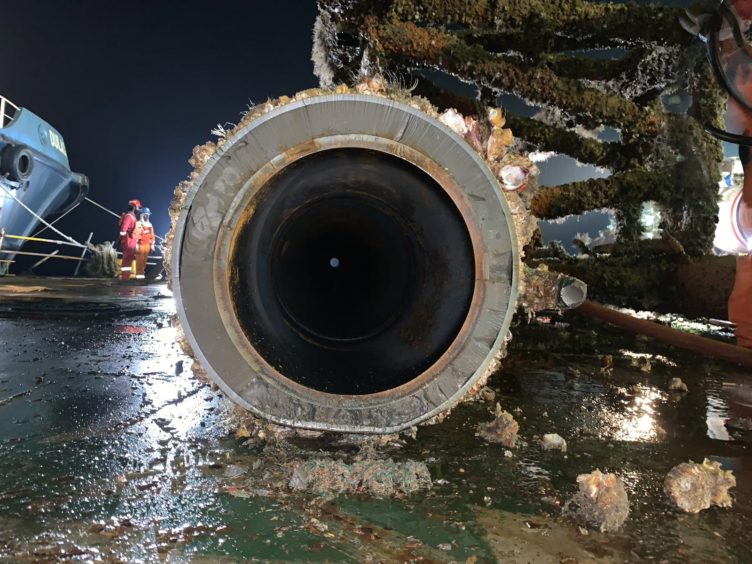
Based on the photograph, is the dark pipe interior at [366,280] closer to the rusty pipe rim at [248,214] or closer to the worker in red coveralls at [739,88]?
the rusty pipe rim at [248,214]

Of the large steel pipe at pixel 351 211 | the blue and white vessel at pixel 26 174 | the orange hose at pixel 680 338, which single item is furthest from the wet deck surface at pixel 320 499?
the blue and white vessel at pixel 26 174

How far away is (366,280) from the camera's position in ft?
6.41

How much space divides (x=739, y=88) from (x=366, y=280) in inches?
→ 121

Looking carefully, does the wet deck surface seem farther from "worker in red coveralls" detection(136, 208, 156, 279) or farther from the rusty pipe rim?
"worker in red coveralls" detection(136, 208, 156, 279)

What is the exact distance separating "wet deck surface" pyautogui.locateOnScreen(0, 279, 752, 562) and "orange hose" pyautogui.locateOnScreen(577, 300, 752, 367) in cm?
53

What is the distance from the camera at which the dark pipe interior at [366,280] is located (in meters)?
1.49

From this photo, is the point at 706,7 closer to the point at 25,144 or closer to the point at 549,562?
the point at 549,562

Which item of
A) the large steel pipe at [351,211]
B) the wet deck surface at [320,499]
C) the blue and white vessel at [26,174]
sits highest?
the blue and white vessel at [26,174]

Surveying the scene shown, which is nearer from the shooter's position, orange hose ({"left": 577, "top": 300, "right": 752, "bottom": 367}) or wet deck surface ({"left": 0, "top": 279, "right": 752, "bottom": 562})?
wet deck surface ({"left": 0, "top": 279, "right": 752, "bottom": 562})

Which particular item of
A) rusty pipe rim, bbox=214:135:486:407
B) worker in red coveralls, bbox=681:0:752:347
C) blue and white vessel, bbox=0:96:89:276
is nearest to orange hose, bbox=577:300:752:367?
worker in red coveralls, bbox=681:0:752:347

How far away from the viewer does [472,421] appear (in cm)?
196

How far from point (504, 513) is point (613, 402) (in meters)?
1.33

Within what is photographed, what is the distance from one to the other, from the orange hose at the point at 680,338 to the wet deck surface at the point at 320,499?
530mm

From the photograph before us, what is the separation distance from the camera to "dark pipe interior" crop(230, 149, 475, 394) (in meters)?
1.49
